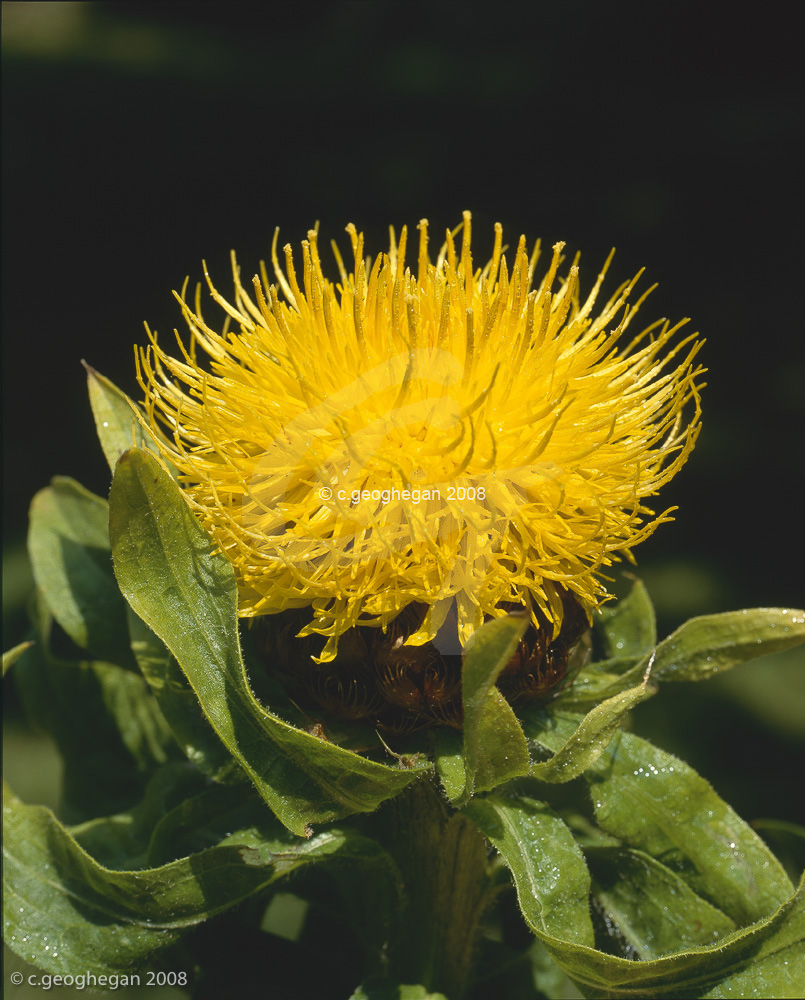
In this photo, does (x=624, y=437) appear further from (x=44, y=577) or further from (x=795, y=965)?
(x=44, y=577)

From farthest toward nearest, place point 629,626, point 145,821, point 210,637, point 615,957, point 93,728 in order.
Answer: point 93,728, point 629,626, point 145,821, point 210,637, point 615,957

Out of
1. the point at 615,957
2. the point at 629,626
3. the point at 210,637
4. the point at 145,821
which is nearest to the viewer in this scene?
the point at 615,957

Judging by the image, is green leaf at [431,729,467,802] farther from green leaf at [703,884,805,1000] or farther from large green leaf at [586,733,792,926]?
green leaf at [703,884,805,1000]

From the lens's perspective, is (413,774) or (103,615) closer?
(413,774)

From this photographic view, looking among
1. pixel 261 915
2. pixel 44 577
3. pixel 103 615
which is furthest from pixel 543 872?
pixel 44 577

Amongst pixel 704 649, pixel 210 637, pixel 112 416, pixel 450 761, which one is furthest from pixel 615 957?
pixel 112 416

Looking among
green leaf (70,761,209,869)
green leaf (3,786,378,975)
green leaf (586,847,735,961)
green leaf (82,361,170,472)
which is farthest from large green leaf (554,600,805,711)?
green leaf (82,361,170,472)

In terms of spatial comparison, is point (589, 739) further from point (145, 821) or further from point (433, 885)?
point (145, 821)
